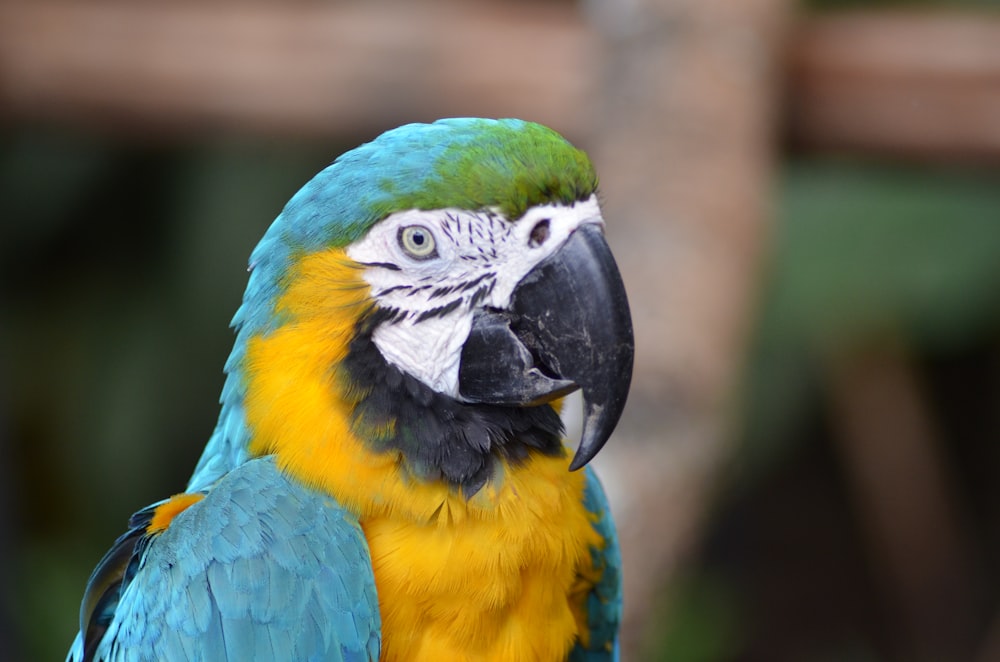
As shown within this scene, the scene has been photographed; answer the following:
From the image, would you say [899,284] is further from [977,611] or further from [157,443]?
[157,443]

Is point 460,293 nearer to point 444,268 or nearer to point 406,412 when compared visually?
point 444,268

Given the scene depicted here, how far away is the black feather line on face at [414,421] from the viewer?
1.46 metres

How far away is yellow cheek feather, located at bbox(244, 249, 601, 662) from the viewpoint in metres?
1.45

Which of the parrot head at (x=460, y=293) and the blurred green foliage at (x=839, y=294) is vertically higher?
the parrot head at (x=460, y=293)

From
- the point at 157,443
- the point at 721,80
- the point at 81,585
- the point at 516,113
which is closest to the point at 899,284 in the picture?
the point at 721,80

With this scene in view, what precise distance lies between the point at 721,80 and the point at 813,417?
212 centimetres

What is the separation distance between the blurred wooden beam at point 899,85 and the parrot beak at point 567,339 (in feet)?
7.18

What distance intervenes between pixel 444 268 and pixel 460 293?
0.13 feet

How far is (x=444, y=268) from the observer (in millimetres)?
1445

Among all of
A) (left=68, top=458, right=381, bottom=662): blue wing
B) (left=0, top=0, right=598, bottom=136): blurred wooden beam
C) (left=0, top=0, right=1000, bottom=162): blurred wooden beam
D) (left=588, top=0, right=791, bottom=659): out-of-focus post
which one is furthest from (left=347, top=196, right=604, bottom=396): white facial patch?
(left=0, top=0, right=598, bottom=136): blurred wooden beam

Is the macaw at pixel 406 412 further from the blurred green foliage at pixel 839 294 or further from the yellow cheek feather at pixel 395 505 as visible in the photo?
the blurred green foliage at pixel 839 294

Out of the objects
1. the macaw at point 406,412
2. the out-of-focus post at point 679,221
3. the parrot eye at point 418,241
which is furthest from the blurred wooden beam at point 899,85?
the parrot eye at point 418,241

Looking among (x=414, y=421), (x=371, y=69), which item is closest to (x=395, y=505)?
(x=414, y=421)

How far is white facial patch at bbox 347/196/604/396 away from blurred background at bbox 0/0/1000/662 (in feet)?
2.93
